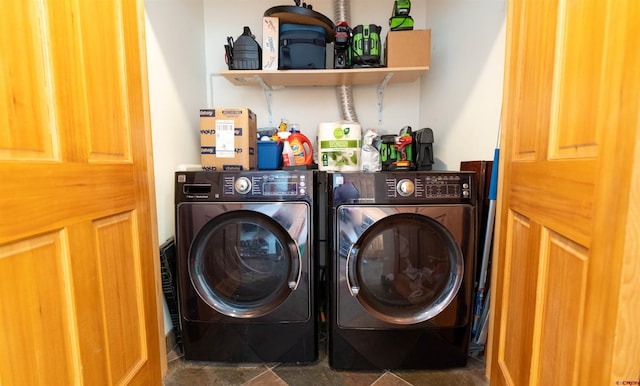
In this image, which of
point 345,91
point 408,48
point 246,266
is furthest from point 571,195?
point 345,91

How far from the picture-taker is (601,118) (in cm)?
53

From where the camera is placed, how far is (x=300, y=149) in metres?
1.78

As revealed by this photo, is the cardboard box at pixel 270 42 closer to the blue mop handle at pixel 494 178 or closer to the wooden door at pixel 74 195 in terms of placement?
the wooden door at pixel 74 195

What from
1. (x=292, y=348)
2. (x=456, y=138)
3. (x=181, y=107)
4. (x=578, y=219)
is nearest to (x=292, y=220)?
(x=292, y=348)

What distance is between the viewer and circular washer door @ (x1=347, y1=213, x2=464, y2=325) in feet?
3.99

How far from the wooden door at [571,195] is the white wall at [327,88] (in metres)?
0.51

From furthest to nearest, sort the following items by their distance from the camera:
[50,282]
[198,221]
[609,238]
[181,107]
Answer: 1. [181,107]
2. [198,221]
3. [50,282]
4. [609,238]

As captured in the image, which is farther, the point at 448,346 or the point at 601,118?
the point at 448,346

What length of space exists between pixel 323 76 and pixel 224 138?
0.76m

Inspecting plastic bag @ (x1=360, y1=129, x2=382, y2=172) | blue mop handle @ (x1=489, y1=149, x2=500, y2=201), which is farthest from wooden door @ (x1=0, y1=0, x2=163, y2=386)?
blue mop handle @ (x1=489, y1=149, x2=500, y2=201)

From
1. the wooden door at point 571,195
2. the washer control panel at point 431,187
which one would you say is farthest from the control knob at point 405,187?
the wooden door at point 571,195

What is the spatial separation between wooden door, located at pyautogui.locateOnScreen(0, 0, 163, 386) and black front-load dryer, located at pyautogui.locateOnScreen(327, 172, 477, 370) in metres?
0.77

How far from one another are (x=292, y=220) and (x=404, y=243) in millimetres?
521

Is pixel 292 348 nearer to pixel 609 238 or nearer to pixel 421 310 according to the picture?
pixel 421 310
